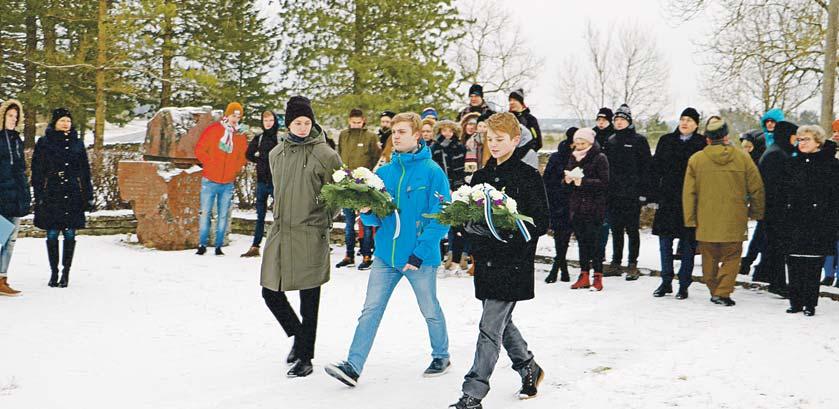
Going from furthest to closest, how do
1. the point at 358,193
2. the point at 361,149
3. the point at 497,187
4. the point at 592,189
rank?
the point at 361,149
the point at 592,189
the point at 358,193
the point at 497,187

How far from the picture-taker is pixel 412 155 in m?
5.67

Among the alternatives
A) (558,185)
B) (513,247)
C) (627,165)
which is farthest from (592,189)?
(513,247)

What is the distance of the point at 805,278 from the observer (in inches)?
318

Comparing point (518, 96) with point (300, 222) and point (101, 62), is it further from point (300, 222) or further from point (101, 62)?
point (101, 62)

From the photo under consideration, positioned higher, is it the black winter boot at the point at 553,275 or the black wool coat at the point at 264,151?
the black wool coat at the point at 264,151

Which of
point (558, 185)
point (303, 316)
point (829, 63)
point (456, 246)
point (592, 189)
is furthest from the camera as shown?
point (829, 63)

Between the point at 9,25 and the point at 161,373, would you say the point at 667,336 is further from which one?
the point at 9,25

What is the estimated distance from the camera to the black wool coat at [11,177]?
8453mm

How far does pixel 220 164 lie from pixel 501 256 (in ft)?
24.8

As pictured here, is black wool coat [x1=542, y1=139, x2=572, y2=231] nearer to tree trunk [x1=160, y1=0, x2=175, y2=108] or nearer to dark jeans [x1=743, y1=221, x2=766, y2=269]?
dark jeans [x1=743, y1=221, x2=766, y2=269]

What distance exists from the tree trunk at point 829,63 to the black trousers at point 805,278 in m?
8.11

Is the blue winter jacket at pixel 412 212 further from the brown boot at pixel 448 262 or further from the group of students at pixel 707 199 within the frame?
the brown boot at pixel 448 262

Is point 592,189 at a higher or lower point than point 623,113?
lower

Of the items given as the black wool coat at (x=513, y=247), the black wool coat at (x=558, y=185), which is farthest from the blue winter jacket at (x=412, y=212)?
the black wool coat at (x=558, y=185)
